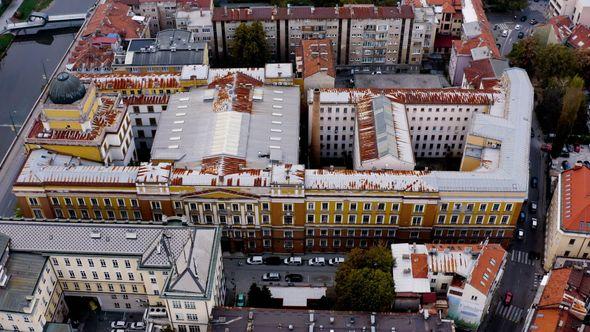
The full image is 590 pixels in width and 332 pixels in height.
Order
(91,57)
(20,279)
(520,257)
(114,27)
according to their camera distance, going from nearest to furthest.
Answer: (20,279), (520,257), (91,57), (114,27)

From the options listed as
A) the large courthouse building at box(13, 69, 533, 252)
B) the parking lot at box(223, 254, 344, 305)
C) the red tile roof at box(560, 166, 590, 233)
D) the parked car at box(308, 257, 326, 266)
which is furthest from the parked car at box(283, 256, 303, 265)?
the red tile roof at box(560, 166, 590, 233)

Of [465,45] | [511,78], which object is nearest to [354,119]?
[511,78]

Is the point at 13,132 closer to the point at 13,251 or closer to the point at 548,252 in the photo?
the point at 13,251

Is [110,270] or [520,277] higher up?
[520,277]

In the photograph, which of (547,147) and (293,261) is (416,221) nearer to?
(293,261)

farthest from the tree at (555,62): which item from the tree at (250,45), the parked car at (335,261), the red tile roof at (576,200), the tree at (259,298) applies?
the tree at (259,298)

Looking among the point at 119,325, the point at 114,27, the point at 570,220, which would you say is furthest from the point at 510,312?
the point at 114,27

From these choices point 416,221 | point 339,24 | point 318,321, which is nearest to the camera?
point 318,321
